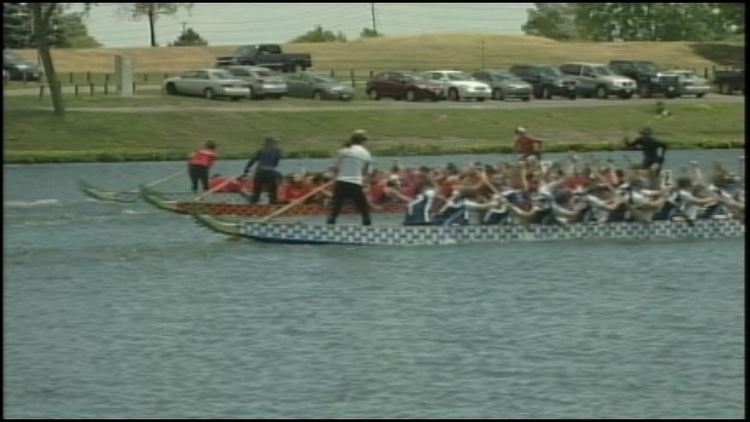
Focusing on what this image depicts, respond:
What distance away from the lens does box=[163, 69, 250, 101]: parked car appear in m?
55.3

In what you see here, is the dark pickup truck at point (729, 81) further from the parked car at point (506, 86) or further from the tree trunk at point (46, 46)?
the tree trunk at point (46, 46)

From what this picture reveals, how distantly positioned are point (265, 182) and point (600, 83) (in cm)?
3274

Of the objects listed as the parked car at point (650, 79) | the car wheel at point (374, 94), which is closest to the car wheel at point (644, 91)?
the parked car at point (650, 79)

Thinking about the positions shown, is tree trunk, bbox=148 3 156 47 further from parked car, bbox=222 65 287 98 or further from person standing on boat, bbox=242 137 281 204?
person standing on boat, bbox=242 137 281 204

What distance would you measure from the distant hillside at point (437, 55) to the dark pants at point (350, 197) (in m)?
44.9

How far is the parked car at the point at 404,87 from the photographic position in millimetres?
56562

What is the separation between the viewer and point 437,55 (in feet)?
241

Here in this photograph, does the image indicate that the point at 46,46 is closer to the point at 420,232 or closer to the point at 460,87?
the point at 460,87

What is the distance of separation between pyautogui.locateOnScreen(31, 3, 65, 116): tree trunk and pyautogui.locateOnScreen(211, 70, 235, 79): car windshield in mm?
6135

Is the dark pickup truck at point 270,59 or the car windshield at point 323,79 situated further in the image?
the dark pickup truck at point 270,59

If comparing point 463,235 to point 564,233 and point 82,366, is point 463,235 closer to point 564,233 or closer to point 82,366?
point 564,233

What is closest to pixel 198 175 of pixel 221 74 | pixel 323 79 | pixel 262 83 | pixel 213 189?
pixel 213 189

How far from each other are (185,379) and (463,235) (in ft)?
30.4

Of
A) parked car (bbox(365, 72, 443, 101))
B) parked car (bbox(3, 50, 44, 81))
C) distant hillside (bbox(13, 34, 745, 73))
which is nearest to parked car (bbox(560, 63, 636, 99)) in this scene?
parked car (bbox(365, 72, 443, 101))
